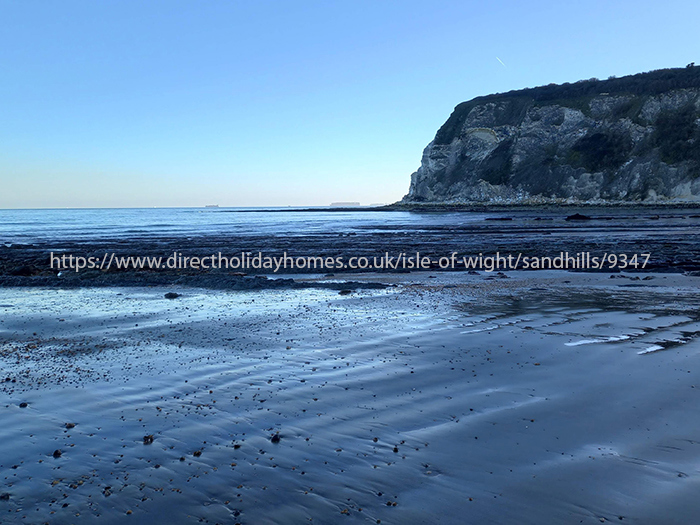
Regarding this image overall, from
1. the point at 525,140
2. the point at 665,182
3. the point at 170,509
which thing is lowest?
the point at 170,509

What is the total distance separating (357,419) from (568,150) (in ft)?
328

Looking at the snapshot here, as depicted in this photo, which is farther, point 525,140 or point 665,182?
point 525,140

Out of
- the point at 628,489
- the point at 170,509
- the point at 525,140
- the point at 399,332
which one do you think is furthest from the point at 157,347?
the point at 525,140

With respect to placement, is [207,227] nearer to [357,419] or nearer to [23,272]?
[23,272]

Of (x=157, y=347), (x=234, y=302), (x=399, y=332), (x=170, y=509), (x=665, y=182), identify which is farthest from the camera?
(x=665, y=182)

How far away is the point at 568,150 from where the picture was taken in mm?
93688

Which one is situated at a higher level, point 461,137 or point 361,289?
point 461,137

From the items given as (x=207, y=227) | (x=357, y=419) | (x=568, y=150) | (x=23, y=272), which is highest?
(x=568, y=150)

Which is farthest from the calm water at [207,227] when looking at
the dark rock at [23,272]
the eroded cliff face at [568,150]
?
the eroded cliff face at [568,150]

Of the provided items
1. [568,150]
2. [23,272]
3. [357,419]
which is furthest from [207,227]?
[568,150]

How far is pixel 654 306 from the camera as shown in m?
10.5

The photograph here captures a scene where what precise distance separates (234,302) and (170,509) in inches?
361

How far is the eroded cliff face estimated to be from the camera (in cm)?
7969

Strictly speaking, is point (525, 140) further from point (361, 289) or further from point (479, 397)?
point (479, 397)
